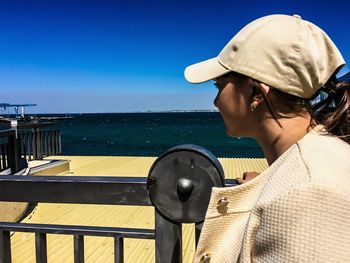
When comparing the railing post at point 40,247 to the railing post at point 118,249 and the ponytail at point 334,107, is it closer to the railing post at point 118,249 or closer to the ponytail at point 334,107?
the railing post at point 118,249

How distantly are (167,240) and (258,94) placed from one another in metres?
0.80

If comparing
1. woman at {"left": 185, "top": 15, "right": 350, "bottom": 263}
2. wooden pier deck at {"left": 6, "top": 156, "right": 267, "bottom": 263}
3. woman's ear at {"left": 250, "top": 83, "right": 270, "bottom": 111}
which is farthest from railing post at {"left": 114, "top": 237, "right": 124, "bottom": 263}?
wooden pier deck at {"left": 6, "top": 156, "right": 267, "bottom": 263}

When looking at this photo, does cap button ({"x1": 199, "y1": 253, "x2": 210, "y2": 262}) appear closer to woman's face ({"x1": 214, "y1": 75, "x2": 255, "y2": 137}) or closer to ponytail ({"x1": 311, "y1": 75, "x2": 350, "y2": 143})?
woman's face ({"x1": 214, "y1": 75, "x2": 255, "y2": 137})

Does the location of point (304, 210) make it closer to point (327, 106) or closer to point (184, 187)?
point (327, 106)

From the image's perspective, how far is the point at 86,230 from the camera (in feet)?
5.86

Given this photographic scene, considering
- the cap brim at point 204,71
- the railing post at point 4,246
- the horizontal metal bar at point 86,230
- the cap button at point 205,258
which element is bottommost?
the railing post at point 4,246

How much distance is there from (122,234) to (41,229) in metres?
0.41

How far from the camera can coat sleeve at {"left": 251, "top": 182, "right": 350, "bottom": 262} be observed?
2.65 ft

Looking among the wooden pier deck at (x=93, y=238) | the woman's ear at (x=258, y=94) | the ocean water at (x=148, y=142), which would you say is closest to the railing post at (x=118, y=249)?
the woman's ear at (x=258, y=94)

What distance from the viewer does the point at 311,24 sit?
1.11m

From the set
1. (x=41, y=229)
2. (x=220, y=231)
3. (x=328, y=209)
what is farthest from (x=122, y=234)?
(x=328, y=209)

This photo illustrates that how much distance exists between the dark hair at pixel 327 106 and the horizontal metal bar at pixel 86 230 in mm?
869

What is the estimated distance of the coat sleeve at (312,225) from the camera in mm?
808

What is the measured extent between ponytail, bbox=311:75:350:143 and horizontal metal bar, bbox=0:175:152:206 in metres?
0.76
